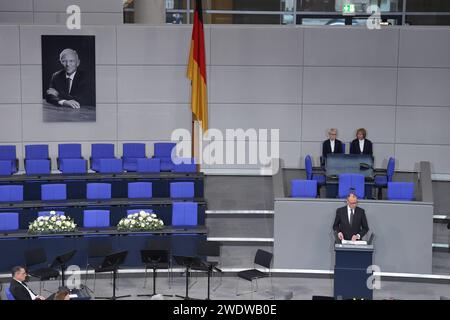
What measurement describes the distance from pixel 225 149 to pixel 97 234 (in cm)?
593

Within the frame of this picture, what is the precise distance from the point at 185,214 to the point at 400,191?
362 centimetres

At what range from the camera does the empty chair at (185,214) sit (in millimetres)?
11562

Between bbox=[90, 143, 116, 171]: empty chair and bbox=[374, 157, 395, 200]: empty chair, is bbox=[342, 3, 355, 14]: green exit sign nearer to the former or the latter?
bbox=[374, 157, 395, 200]: empty chair

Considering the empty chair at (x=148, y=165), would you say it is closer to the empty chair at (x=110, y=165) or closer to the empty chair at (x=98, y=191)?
the empty chair at (x=110, y=165)

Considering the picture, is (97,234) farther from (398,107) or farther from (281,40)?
(398,107)

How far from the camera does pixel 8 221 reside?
11023mm

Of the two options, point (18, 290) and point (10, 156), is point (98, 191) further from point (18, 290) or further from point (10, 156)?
point (18, 290)

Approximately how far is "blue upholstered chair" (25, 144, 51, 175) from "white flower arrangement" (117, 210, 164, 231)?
358 centimetres

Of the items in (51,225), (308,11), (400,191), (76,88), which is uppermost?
(308,11)

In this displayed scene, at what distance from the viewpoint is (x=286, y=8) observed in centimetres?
1706

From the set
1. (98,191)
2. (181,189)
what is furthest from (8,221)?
(181,189)

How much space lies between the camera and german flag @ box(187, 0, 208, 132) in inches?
570
